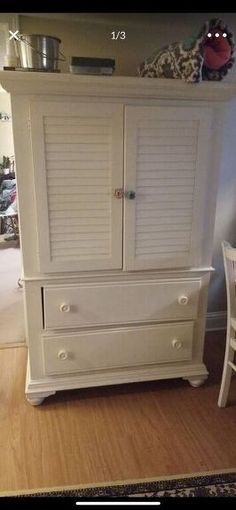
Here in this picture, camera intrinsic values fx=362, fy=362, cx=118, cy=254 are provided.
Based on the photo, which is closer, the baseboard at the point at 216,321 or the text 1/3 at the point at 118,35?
the text 1/3 at the point at 118,35

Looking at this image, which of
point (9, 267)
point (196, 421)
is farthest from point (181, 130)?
point (9, 267)

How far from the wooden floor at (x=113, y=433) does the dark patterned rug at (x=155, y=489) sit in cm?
3

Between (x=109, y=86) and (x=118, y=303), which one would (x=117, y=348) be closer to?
(x=118, y=303)

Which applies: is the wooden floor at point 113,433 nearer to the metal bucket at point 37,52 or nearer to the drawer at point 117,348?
the drawer at point 117,348

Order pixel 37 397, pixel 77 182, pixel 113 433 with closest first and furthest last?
pixel 77 182 < pixel 113 433 < pixel 37 397

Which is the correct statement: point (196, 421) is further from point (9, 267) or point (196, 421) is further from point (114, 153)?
point (9, 267)

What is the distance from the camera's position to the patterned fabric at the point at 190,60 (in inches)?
53.9

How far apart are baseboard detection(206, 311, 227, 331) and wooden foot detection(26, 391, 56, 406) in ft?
Answer: 3.91

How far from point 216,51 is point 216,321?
1660 millimetres

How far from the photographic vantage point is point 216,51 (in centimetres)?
144

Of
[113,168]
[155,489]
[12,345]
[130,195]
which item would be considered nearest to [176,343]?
[155,489]

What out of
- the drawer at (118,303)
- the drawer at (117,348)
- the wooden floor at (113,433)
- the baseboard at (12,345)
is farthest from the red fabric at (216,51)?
the baseboard at (12,345)

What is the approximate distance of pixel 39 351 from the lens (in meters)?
1.69
